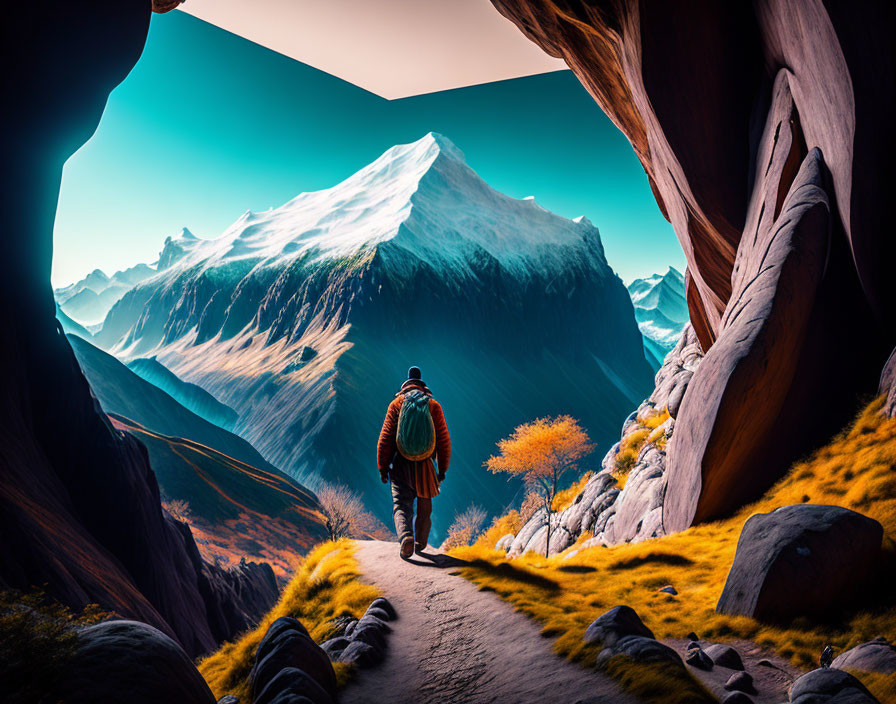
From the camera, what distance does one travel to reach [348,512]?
234 feet

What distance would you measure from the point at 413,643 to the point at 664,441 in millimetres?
17995

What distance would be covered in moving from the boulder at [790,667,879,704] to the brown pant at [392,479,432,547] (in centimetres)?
614

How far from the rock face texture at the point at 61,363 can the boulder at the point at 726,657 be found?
10.0 metres

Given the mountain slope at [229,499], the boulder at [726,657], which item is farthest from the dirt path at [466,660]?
the mountain slope at [229,499]

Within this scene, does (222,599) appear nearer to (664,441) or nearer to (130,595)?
(130,595)

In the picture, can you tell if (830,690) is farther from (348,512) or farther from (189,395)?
(189,395)

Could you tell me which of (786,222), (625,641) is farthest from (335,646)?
(786,222)

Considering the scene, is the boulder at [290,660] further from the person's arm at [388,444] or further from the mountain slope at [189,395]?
the mountain slope at [189,395]

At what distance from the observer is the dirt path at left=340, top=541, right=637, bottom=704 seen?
13.3 feet

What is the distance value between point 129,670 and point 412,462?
19.7ft

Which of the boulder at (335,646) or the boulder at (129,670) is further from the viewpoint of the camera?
the boulder at (335,646)

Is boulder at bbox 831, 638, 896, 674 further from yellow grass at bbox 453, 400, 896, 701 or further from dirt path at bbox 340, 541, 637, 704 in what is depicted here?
dirt path at bbox 340, 541, 637, 704

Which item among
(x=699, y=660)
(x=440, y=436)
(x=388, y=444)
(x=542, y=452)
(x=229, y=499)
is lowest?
(x=229, y=499)

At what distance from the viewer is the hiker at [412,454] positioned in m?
8.80
